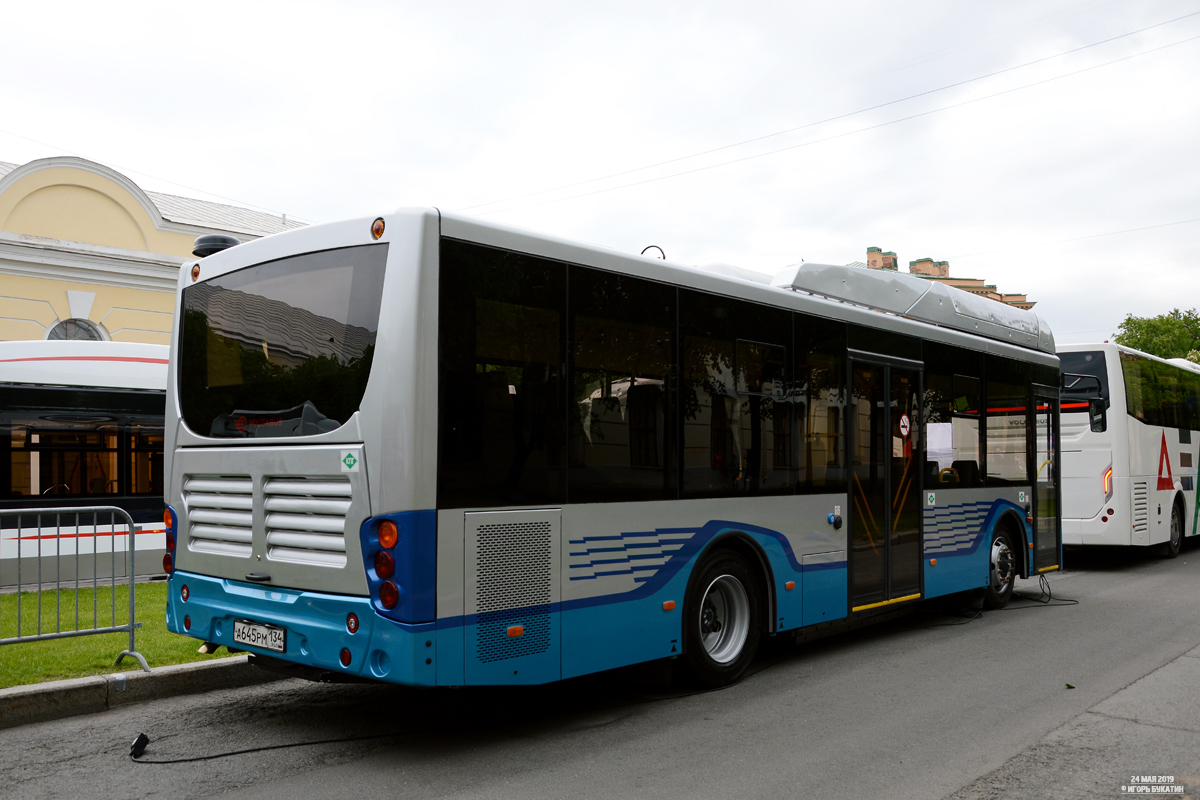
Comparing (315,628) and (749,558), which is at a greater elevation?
(749,558)

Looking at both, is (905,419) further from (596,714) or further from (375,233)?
(375,233)

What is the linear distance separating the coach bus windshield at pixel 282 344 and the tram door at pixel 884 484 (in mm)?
4761

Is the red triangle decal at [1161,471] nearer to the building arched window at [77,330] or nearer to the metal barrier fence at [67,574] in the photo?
the metal barrier fence at [67,574]

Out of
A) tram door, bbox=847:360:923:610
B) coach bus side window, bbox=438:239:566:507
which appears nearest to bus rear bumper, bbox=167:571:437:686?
coach bus side window, bbox=438:239:566:507

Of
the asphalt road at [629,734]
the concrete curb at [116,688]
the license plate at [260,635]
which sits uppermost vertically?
the license plate at [260,635]

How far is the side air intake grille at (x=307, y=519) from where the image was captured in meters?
5.20

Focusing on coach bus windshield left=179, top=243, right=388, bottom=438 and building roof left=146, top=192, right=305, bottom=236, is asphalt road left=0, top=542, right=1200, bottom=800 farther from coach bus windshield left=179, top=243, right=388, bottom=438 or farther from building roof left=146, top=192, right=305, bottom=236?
building roof left=146, top=192, right=305, bottom=236

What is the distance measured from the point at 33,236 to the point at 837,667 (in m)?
19.3

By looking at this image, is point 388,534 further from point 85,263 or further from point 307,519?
point 85,263

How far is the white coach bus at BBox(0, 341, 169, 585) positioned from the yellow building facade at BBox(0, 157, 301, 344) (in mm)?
8601

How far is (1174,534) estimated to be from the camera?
1681 centimetres

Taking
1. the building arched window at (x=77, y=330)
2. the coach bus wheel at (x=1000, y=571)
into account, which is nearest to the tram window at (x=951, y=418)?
the coach bus wheel at (x=1000, y=571)

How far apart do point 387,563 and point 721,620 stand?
10.1 feet

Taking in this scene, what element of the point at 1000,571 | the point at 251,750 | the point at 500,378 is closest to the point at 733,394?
the point at 500,378
